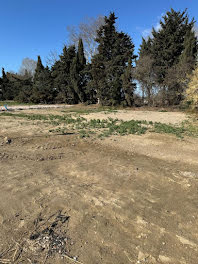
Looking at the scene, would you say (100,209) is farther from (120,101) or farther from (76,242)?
(120,101)

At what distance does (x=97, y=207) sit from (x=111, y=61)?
21.5 metres

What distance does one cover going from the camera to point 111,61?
851 inches

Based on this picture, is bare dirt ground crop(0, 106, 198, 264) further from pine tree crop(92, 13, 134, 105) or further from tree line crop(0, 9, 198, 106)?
pine tree crop(92, 13, 134, 105)

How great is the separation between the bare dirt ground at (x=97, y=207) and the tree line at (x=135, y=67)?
48.7 ft

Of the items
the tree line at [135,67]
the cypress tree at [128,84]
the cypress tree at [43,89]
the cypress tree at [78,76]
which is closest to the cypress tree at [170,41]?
the tree line at [135,67]

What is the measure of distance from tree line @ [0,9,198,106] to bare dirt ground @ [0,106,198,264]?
48.7 feet

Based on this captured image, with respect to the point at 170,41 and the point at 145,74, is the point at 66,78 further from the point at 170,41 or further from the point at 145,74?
the point at 170,41

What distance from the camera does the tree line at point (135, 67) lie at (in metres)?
18.6

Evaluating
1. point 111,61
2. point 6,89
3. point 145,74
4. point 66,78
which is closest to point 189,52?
point 145,74

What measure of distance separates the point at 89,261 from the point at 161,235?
35.1 inches

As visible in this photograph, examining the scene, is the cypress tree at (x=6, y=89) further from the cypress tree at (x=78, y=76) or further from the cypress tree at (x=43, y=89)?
the cypress tree at (x=78, y=76)

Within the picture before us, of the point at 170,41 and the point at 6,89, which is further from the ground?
the point at 170,41

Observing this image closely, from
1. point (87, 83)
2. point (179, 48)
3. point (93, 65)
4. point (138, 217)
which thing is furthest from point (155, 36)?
point (138, 217)

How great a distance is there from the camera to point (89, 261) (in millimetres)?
1723
